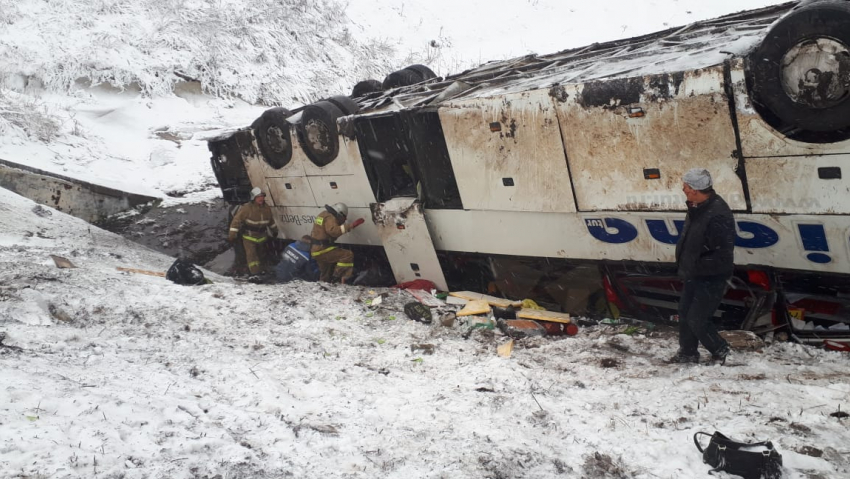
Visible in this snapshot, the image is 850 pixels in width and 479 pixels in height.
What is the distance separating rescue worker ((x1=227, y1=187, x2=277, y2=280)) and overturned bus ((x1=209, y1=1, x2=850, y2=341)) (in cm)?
145

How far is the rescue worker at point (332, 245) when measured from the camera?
6.73 m

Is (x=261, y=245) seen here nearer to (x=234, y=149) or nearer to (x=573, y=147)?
(x=234, y=149)

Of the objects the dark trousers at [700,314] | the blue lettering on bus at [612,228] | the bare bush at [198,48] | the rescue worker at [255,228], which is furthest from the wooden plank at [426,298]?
Answer: the bare bush at [198,48]

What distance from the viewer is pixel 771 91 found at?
338 centimetres

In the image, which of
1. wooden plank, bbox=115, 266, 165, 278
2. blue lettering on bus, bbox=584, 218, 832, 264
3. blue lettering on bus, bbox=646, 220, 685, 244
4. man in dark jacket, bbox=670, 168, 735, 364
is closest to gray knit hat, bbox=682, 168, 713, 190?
man in dark jacket, bbox=670, 168, 735, 364

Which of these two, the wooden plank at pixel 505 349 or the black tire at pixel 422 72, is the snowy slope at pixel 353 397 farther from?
the black tire at pixel 422 72

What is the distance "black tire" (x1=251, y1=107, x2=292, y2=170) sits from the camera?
290 inches

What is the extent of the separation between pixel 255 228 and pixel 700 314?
6.06 meters

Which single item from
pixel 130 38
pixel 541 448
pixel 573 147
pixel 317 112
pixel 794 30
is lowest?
pixel 541 448

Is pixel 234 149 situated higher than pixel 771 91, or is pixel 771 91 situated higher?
pixel 234 149

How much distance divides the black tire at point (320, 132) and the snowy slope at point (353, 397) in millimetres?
2220

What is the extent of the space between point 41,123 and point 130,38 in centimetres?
387

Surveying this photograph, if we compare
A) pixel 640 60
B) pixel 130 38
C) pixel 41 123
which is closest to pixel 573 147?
pixel 640 60

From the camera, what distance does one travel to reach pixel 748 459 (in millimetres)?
2492
